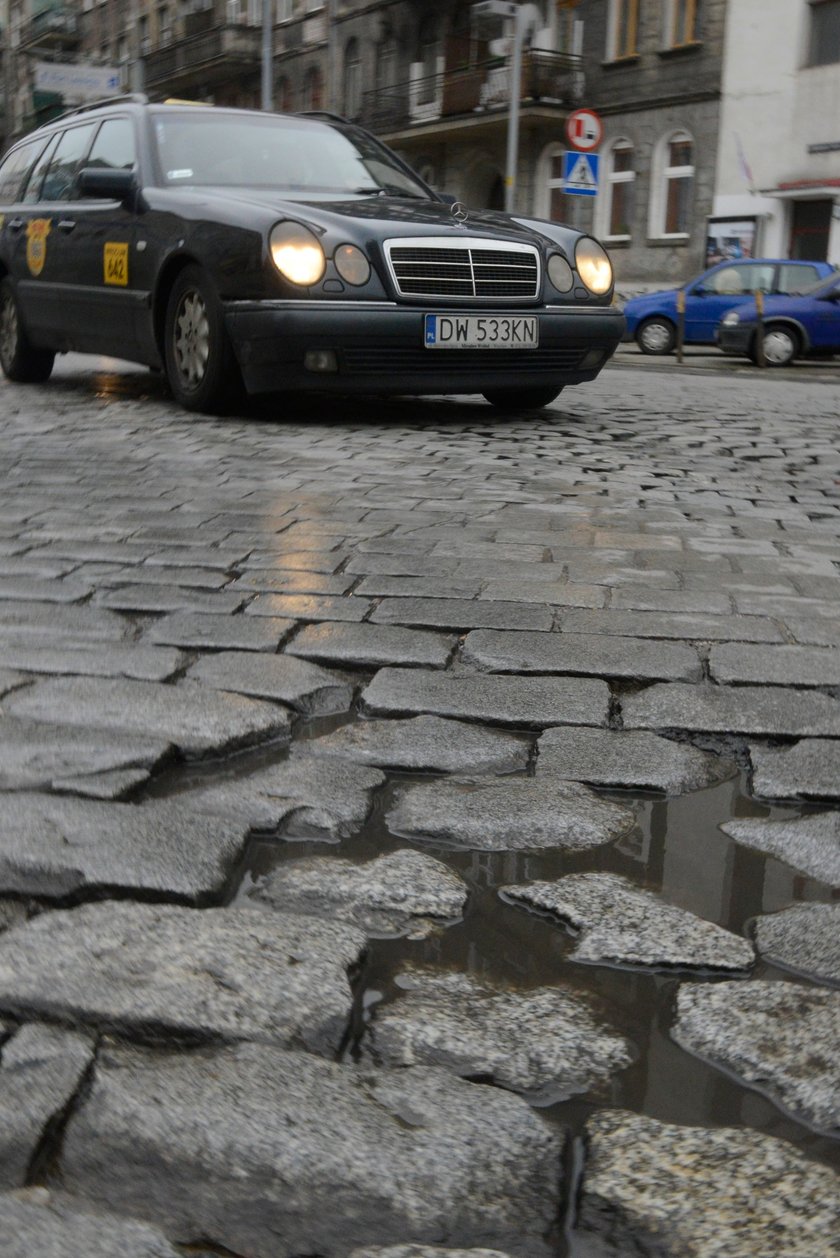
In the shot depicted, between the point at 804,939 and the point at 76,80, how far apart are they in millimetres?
35983

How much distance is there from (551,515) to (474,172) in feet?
101

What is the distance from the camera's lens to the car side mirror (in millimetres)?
7629

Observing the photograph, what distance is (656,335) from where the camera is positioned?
67.4 ft

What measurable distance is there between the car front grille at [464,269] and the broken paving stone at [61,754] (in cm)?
467

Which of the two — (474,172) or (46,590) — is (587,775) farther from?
(474,172)

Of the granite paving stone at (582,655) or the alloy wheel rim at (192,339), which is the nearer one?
the granite paving stone at (582,655)

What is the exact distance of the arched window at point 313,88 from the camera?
129 ft

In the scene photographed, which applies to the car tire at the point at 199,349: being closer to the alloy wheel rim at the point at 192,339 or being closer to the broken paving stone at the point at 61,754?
the alloy wheel rim at the point at 192,339

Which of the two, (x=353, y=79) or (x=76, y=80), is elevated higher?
(x=353, y=79)

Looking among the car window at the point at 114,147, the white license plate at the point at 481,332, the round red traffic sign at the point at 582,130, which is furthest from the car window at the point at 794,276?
the white license plate at the point at 481,332

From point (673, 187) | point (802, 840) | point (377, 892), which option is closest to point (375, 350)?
A: point (802, 840)

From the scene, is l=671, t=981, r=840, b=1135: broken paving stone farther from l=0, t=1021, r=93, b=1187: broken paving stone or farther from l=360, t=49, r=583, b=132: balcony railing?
l=360, t=49, r=583, b=132: balcony railing

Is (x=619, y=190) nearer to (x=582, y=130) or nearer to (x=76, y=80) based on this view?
(x=76, y=80)

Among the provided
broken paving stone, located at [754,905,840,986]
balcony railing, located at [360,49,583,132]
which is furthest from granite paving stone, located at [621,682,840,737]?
balcony railing, located at [360,49,583,132]
